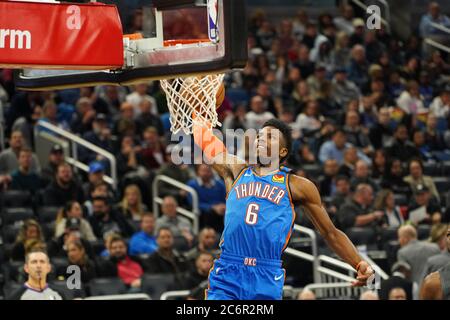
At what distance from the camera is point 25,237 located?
1192 cm

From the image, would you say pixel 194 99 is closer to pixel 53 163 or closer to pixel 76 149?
pixel 53 163

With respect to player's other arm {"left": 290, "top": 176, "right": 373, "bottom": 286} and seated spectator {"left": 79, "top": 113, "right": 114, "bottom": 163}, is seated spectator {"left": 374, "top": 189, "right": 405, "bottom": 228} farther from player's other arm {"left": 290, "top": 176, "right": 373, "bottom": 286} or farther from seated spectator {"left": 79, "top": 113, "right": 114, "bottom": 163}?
player's other arm {"left": 290, "top": 176, "right": 373, "bottom": 286}

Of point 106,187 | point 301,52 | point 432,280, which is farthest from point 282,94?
point 432,280

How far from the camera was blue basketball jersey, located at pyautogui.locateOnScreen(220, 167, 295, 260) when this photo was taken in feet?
23.7

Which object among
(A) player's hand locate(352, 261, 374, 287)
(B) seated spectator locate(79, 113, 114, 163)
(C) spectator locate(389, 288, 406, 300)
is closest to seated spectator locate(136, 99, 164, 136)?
(B) seated spectator locate(79, 113, 114, 163)

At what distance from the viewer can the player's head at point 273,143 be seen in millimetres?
7387

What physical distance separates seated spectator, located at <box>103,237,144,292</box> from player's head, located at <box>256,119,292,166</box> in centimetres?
486

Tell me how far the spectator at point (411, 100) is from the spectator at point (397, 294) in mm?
7221

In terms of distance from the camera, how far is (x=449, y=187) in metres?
15.6

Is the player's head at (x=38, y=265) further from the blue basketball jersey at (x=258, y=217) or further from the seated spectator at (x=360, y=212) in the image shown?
the seated spectator at (x=360, y=212)

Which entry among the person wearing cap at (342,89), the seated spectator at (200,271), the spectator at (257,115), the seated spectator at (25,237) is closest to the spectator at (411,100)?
the person wearing cap at (342,89)

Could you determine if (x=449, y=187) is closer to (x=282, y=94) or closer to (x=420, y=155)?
(x=420, y=155)

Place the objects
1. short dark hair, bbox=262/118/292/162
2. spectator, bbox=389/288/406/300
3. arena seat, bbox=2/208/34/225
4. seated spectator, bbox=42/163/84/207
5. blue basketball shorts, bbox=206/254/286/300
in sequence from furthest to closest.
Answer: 1. seated spectator, bbox=42/163/84/207
2. arena seat, bbox=2/208/34/225
3. spectator, bbox=389/288/406/300
4. short dark hair, bbox=262/118/292/162
5. blue basketball shorts, bbox=206/254/286/300
